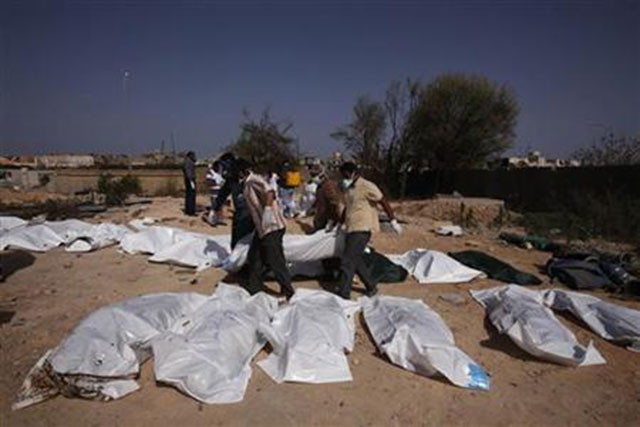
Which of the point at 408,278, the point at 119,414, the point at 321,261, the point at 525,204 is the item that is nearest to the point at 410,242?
the point at 408,278

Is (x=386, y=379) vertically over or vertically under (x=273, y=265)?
under

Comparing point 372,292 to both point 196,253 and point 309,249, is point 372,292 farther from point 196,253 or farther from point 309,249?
point 196,253

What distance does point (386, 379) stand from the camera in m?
2.81

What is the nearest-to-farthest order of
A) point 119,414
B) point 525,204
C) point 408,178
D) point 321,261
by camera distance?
point 119,414
point 321,261
point 525,204
point 408,178

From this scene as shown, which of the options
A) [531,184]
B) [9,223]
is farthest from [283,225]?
[531,184]

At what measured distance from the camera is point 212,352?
2688mm

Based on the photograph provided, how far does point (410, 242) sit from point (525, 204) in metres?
9.08

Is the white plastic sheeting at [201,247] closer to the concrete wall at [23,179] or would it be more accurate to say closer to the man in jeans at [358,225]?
the man in jeans at [358,225]

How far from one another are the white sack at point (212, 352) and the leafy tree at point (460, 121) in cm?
1853

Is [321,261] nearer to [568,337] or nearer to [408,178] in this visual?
[568,337]

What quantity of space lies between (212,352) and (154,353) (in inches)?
14.7

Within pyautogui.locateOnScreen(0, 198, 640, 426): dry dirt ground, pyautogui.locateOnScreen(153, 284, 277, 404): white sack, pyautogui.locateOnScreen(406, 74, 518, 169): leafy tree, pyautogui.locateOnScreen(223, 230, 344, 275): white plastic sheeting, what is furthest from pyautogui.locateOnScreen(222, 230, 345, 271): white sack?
pyautogui.locateOnScreen(406, 74, 518, 169): leafy tree

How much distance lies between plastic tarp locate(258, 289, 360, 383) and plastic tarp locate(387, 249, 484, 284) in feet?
5.48

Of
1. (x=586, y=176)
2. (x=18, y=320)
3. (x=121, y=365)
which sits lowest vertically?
(x=18, y=320)
